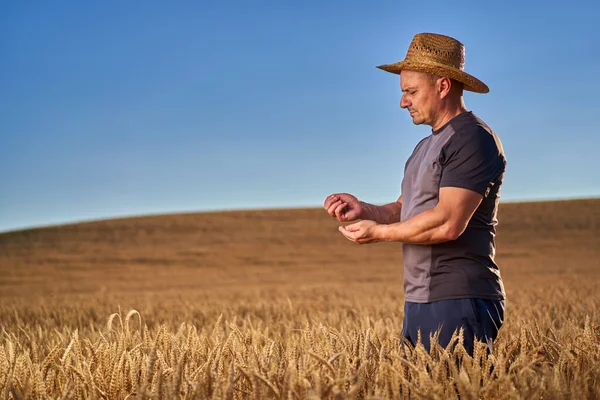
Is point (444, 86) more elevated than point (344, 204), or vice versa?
point (444, 86)

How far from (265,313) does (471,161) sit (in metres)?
5.85

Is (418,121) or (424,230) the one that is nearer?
(424,230)

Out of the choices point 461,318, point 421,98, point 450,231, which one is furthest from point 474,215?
point 421,98

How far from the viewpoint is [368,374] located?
2850mm

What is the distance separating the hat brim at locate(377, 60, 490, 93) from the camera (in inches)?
127

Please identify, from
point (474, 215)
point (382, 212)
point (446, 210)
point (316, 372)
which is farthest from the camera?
point (382, 212)

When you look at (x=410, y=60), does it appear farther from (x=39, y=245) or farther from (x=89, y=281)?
(x=39, y=245)

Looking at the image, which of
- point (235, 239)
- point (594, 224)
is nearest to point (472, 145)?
point (235, 239)

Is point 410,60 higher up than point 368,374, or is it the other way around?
point 410,60

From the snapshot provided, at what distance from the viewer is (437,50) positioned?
10.9 ft

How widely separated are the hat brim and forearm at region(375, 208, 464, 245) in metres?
0.71

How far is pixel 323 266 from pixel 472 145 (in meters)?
18.8

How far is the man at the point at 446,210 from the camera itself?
3.01m

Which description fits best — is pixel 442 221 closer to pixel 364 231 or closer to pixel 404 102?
pixel 364 231
